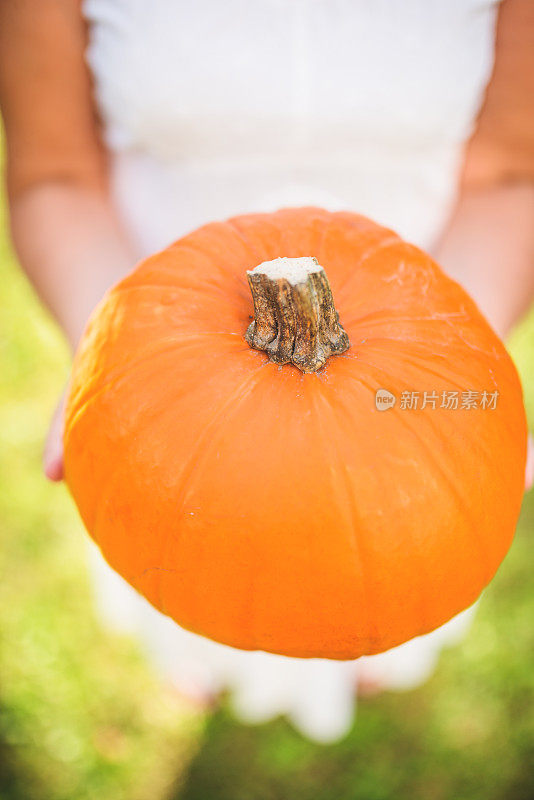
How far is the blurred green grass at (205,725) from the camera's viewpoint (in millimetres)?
2436

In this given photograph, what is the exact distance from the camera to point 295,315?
1.07 m

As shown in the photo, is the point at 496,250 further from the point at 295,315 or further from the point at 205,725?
the point at 205,725

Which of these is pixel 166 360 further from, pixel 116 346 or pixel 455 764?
pixel 455 764

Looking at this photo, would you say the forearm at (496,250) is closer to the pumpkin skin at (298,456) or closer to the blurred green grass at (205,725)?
the pumpkin skin at (298,456)

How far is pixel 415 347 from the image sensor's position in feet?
3.87

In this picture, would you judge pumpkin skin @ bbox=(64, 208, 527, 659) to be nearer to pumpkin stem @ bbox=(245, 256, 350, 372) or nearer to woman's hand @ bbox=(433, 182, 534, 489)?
pumpkin stem @ bbox=(245, 256, 350, 372)

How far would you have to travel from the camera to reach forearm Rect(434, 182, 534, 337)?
5.61 ft

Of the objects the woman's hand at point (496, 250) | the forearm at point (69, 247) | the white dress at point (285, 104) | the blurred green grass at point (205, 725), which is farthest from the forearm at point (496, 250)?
the blurred green grass at point (205, 725)

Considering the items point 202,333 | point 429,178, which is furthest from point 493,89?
point 202,333

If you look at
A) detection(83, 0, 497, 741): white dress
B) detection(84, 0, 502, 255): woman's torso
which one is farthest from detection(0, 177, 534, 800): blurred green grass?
detection(84, 0, 502, 255): woman's torso

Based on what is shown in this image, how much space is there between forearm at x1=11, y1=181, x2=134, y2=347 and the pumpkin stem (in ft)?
2.54

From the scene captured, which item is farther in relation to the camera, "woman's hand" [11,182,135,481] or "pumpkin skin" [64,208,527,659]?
"woman's hand" [11,182,135,481]

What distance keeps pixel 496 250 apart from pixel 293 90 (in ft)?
2.18

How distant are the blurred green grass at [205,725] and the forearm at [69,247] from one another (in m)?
1.54
